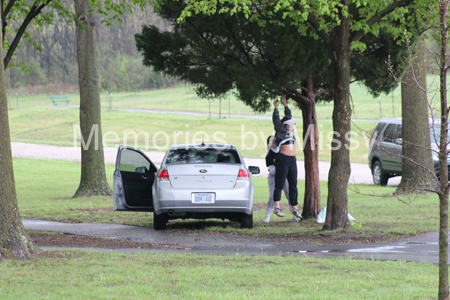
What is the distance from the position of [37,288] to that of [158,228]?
4817mm

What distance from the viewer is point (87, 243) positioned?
8336mm

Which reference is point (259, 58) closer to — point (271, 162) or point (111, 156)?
point (271, 162)

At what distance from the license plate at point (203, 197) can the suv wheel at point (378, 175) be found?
10.6m

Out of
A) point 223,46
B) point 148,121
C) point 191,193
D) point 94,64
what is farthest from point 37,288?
point 148,121

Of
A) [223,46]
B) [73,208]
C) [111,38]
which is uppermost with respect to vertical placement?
[111,38]

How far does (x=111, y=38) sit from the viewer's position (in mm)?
99125

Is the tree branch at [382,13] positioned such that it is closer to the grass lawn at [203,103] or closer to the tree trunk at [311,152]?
the tree trunk at [311,152]

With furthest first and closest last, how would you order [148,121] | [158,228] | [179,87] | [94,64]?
[179,87] < [148,121] < [94,64] < [158,228]

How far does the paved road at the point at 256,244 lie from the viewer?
7332 millimetres

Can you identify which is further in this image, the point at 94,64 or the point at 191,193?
the point at 94,64

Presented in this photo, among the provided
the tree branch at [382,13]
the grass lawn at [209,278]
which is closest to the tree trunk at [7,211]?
the grass lawn at [209,278]

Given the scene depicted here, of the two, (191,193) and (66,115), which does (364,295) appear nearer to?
(191,193)

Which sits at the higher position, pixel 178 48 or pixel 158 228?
pixel 178 48

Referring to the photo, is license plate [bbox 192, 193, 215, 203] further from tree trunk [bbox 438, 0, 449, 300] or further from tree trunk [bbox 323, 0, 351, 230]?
tree trunk [bbox 438, 0, 449, 300]
